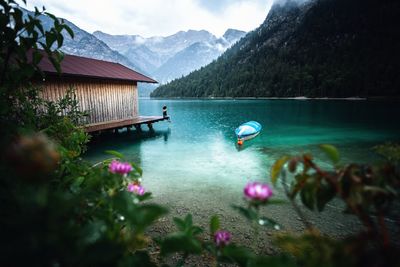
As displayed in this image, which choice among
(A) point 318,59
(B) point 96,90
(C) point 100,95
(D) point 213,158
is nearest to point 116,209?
(D) point 213,158

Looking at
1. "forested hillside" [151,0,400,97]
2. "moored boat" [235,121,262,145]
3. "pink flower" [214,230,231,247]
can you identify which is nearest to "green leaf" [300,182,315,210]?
"pink flower" [214,230,231,247]

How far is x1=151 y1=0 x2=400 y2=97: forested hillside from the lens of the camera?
286 feet

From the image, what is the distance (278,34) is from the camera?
17788cm

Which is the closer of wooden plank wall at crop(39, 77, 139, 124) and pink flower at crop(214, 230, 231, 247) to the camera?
pink flower at crop(214, 230, 231, 247)

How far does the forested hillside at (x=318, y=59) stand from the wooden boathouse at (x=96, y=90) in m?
86.3

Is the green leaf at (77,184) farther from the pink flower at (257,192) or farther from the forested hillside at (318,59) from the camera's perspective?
the forested hillside at (318,59)

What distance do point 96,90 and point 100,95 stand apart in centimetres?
57

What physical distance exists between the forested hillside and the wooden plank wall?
86.0 metres

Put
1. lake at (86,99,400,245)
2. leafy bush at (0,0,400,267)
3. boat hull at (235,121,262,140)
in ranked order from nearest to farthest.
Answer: leafy bush at (0,0,400,267)
lake at (86,99,400,245)
boat hull at (235,121,262,140)

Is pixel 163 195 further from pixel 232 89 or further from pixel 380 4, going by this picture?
pixel 380 4

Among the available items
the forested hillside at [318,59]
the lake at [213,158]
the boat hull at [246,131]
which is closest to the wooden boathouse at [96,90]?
the lake at [213,158]

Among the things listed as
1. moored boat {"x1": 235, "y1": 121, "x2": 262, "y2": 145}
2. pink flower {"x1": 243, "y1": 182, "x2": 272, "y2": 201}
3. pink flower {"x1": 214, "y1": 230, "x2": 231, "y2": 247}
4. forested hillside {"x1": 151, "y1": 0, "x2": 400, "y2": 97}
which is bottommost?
moored boat {"x1": 235, "y1": 121, "x2": 262, "y2": 145}

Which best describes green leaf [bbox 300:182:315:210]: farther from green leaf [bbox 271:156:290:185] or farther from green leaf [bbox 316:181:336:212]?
green leaf [bbox 271:156:290:185]

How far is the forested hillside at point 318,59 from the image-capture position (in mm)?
87062
